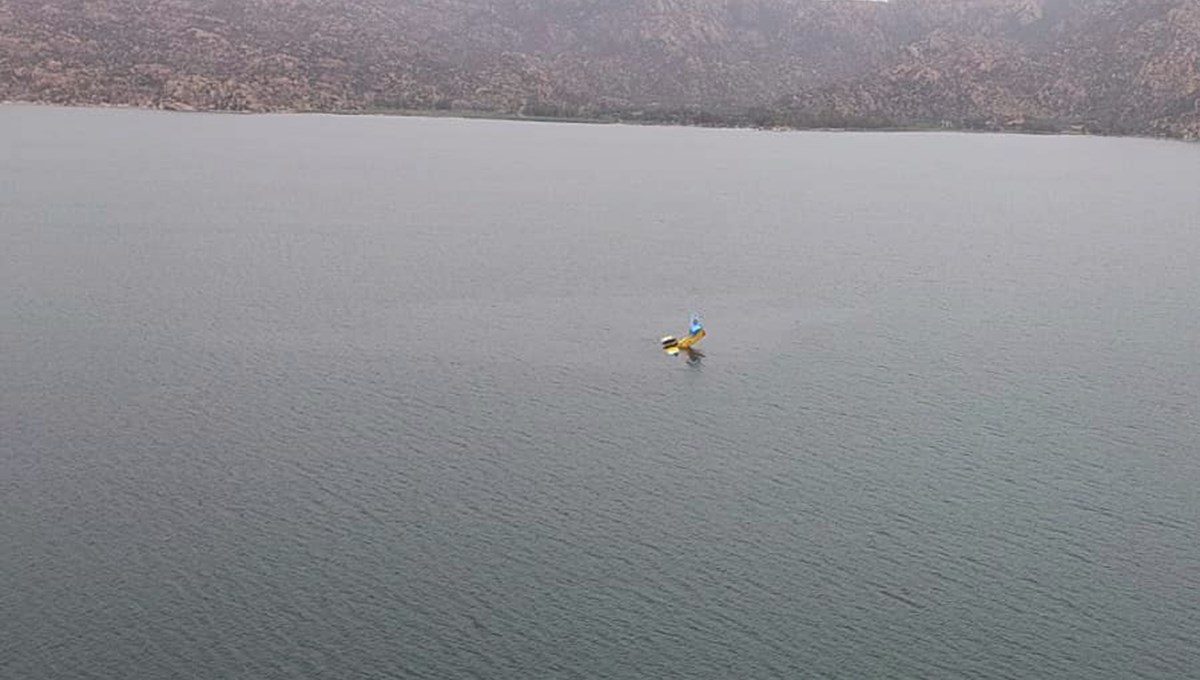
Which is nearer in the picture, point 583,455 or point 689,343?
point 583,455

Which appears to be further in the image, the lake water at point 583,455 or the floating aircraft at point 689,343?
the floating aircraft at point 689,343

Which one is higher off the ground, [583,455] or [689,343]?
[689,343]

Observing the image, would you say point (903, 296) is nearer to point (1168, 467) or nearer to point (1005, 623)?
point (1168, 467)

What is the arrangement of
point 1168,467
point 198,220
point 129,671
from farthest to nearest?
point 198,220 < point 1168,467 < point 129,671

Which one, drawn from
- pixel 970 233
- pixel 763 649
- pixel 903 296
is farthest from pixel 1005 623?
pixel 970 233
